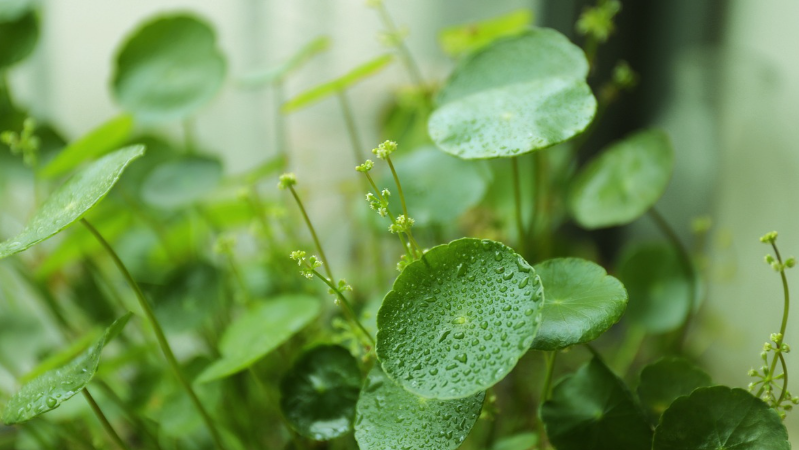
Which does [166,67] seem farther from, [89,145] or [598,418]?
[598,418]

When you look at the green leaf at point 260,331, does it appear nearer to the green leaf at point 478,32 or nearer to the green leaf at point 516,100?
the green leaf at point 516,100

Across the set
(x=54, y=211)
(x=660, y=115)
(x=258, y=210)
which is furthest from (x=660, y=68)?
(x=54, y=211)

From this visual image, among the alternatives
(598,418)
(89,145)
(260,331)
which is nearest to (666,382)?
(598,418)

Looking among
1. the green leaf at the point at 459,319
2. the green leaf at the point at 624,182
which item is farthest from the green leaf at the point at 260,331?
the green leaf at the point at 624,182

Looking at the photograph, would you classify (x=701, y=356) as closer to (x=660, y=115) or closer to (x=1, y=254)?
(x=660, y=115)

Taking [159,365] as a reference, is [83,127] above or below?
above

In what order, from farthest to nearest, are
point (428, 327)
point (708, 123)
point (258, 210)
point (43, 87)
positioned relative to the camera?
point (43, 87), point (708, 123), point (258, 210), point (428, 327)

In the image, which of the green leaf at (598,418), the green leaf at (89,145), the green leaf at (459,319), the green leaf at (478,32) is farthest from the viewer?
the green leaf at (478,32)

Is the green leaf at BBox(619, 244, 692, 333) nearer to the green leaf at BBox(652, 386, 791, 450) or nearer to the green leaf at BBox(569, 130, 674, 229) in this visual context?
the green leaf at BBox(569, 130, 674, 229)
